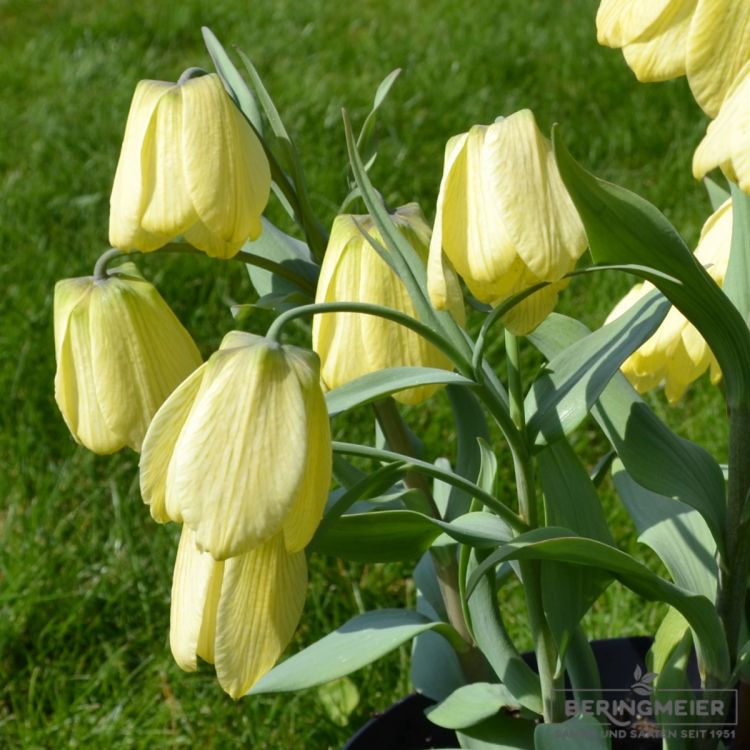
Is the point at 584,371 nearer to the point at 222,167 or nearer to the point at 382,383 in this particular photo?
the point at 382,383

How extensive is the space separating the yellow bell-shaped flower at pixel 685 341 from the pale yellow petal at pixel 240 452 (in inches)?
12.9

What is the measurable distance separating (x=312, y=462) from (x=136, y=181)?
239 millimetres

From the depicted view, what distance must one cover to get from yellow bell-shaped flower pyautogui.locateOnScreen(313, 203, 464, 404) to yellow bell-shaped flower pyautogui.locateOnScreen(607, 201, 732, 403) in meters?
0.16

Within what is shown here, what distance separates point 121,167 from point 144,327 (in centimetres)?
10

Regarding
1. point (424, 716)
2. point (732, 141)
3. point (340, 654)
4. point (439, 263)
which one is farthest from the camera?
point (424, 716)

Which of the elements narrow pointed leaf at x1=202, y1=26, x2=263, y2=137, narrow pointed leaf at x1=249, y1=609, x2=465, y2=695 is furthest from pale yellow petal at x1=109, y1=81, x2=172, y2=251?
narrow pointed leaf at x1=249, y1=609, x2=465, y2=695

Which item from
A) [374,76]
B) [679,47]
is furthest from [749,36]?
[374,76]

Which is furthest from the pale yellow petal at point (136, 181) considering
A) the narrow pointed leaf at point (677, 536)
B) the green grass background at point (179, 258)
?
the green grass background at point (179, 258)

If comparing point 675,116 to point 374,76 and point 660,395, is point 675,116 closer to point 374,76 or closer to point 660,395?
point 374,76

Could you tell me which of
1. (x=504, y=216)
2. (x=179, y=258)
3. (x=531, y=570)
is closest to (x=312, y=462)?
(x=504, y=216)

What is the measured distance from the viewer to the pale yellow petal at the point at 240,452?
58 cm

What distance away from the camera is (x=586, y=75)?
2.57 metres

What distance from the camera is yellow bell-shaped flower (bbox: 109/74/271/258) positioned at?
0.73 meters

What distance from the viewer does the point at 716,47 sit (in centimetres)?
62
